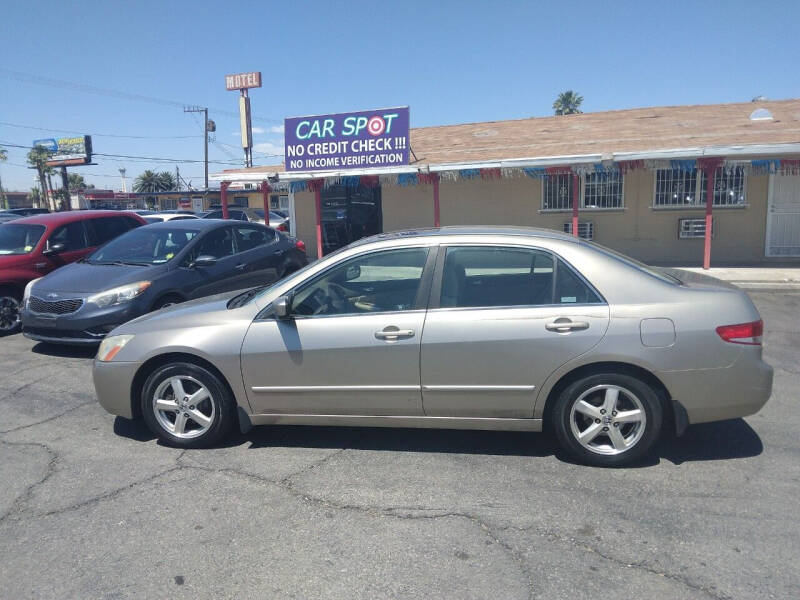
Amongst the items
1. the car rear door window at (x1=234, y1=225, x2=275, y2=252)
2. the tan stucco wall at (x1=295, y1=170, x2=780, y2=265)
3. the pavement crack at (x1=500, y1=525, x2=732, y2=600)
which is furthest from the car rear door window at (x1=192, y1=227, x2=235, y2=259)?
the tan stucco wall at (x1=295, y1=170, x2=780, y2=265)

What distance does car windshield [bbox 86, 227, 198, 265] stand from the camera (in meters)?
7.79

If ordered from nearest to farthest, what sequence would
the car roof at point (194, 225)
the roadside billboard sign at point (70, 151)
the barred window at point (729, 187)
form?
1. the car roof at point (194, 225)
2. the barred window at point (729, 187)
3. the roadside billboard sign at point (70, 151)

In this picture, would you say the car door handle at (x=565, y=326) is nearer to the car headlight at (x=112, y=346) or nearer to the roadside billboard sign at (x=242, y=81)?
the car headlight at (x=112, y=346)

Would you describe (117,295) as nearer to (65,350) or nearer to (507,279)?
(65,350)

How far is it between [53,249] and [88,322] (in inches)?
111

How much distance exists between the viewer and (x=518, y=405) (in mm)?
4086

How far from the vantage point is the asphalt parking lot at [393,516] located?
2.96 m

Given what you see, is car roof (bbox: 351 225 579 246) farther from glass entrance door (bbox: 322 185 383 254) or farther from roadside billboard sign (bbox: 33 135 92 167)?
roadside billboard sign (bbox: 33 135 92 167)

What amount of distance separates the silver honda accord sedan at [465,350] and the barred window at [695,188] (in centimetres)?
1085

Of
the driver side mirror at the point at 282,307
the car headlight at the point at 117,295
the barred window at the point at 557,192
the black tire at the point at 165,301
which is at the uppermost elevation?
the barred window at the point at 557,192

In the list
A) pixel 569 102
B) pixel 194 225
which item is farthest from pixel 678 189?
pixel 569 102

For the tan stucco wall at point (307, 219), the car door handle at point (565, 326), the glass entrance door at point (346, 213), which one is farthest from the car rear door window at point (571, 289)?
the tan stucco wall at point (307, 219)

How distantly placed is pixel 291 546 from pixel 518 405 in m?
1.67

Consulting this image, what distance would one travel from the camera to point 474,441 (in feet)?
15.0
